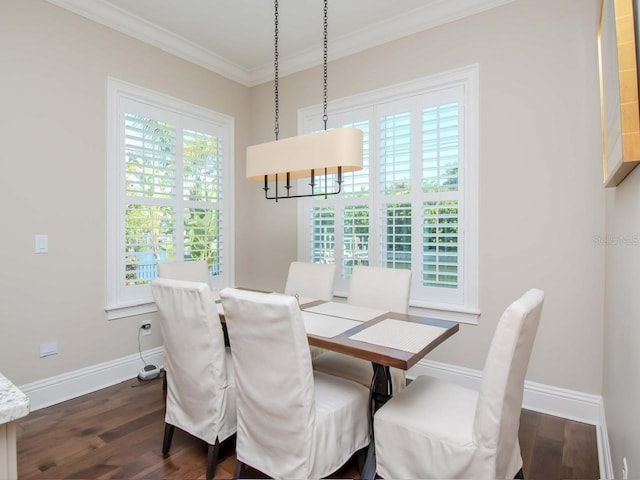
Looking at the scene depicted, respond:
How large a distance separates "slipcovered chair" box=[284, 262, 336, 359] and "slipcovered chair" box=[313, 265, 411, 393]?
223 mm

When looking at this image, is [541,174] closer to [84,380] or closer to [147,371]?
[147,371]

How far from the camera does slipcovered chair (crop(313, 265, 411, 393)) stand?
2.21 metres

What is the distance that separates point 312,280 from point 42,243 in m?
1.94

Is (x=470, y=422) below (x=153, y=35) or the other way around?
below

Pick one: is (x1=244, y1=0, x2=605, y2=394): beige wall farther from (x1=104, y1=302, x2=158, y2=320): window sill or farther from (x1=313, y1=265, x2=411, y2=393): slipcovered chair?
(x1=104, y1=302, x2=158, y2=320): window sill

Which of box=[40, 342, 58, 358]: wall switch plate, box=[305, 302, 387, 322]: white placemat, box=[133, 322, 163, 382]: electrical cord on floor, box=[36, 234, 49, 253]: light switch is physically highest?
box=[36, 234, 49, 253]: light switch

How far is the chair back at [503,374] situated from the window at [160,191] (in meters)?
2.78

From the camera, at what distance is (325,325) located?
6.71 ft

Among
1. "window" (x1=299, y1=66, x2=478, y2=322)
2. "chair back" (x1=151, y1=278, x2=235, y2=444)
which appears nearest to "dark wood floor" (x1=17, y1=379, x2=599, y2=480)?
"chair back" (x1=151, y1=278, x2=235, y2=444)

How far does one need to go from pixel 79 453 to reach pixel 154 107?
8.68ft

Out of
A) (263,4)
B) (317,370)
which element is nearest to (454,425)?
(317,370)

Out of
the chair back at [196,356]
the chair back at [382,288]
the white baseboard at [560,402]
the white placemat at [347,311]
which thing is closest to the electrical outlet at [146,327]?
the chair back at [196,356]

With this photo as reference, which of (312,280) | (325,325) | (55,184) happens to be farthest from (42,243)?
(325,325)

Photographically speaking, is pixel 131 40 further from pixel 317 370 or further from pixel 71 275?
pixel 317 370
